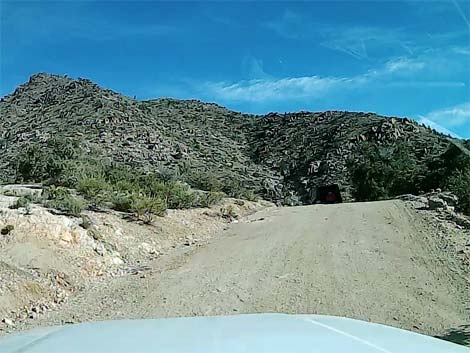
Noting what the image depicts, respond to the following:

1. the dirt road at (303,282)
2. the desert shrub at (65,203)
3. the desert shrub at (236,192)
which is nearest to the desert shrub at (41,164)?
the desert shrub at (65,203)

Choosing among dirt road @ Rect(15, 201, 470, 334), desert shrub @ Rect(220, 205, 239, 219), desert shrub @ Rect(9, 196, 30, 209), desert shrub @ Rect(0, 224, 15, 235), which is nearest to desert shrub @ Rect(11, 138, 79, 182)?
desert shrub @ Rect(220, 205, 239, 219)

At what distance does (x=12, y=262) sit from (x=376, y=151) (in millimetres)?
36852

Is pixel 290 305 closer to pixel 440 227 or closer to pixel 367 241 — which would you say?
pixel 367 241

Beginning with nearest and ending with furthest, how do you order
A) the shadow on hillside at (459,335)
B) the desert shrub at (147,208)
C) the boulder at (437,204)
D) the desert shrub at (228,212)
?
1. the shadow on hillside at (459,335)
2. the desert shrub at (147,208)
3. the boulder at (437,204)
4. the desert shrub at (228,212)

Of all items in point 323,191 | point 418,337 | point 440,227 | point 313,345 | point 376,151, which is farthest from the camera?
point 376,151

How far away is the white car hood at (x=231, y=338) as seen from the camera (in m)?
3.44

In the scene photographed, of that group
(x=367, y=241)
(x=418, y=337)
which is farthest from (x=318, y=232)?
(x=418, y=337)

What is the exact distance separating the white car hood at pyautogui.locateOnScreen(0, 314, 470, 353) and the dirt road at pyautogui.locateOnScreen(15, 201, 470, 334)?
5.33 m

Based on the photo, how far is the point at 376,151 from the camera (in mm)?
45875

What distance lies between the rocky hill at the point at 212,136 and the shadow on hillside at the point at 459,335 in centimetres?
3033

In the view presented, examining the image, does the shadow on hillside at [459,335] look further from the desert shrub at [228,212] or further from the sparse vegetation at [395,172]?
the sparse vegetation at [395,172]

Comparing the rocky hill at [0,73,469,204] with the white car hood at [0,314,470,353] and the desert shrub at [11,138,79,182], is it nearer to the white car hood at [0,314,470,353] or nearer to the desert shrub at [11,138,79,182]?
the desert shrub at [11,138,79,182]

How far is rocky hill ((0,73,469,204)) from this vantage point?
43.8 m

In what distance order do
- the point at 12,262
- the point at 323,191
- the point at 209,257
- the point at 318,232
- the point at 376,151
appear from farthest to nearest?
the point at 376,151, the point at 323,191, the point at 318,232, the point at 209,257, the point at 12,262
